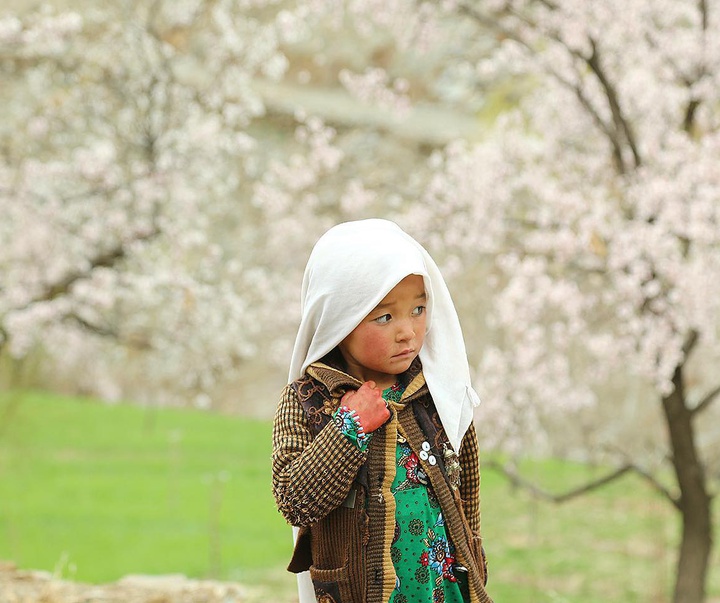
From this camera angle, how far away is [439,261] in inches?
461

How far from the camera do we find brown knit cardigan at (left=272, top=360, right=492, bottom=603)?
61.8 inches

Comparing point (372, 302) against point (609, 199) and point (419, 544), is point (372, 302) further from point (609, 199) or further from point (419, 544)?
point (609, 199)

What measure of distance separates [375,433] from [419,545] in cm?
22

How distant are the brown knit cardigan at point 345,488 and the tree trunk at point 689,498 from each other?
3.94m

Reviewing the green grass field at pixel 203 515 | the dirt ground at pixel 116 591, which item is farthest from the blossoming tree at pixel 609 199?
the dirt ground at pixel 116 591

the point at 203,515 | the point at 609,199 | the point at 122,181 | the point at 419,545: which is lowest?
→ the point at 419,545

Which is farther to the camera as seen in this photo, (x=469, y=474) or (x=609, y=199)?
(x=609, y=199)

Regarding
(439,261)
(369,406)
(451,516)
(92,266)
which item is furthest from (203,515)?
(369,406)

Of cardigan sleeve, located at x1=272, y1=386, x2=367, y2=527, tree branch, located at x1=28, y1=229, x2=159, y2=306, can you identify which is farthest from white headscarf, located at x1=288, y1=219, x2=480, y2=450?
tree branch, located at x1=28, y1=229, x2=159, y2=306

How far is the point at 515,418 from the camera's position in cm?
755

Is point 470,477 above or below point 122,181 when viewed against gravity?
below

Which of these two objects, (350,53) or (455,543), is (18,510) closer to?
(455,543)

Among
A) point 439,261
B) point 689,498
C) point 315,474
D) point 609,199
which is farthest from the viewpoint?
point 439,261

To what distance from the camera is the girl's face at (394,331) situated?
169cm
